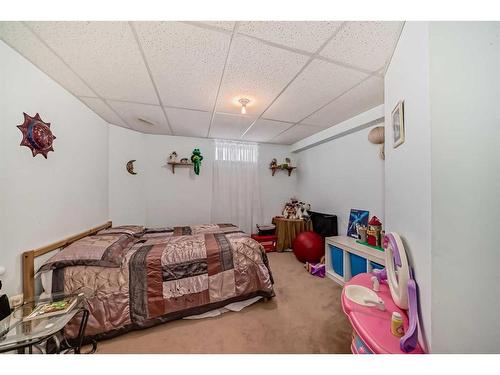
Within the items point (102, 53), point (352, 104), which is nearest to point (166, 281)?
point (102, 53)

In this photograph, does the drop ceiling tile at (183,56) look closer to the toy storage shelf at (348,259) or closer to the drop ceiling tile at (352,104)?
the drop ceiling tile at (352,104)

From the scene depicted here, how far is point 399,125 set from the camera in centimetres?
93

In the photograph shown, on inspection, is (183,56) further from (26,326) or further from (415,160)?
(26,326)

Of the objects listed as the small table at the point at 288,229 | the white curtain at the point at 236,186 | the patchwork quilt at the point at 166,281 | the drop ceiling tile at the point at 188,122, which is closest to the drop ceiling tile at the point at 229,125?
the drop ceiling tile at the point at 188,122

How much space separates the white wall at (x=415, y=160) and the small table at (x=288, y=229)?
2276 millimetres

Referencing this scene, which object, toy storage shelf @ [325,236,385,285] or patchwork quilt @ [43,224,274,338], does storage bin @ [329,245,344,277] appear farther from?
patchwork quilt @ [43,224,274,338]

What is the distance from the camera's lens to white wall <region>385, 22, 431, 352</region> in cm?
67

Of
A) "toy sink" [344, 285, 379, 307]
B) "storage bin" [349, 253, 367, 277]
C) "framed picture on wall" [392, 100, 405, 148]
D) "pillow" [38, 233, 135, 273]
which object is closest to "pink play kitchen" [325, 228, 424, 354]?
"toy sink" [344, 285, 379, 307]

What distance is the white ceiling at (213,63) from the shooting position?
1019 millimetres

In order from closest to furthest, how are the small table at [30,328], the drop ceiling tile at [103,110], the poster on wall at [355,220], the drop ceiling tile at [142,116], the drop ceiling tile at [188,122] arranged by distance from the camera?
the small table at [30,328] → the drop ceiling tile at [103,110] → the drop ceiling tile at [142,116] → the drop ceiling tile at [188,122] → the poster on wall at [355,220]

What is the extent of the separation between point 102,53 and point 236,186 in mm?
2648

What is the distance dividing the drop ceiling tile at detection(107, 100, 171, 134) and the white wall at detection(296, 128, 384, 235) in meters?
2.75

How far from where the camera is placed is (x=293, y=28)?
1.01 meters
